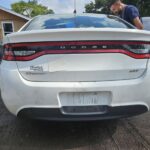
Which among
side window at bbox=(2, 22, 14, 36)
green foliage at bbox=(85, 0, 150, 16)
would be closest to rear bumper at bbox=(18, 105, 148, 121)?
side window at bbox=(2, 22, 14, 36)

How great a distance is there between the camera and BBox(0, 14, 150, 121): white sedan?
2.90 meters

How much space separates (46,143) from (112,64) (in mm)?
1198

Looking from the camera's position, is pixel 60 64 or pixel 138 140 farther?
pixel 138 140

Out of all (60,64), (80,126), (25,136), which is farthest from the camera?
(80,126)

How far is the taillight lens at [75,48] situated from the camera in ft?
9.53

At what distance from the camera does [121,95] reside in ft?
9.66

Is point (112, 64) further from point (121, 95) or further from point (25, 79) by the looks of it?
point (25, 79)

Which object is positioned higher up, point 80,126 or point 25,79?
point 25,79

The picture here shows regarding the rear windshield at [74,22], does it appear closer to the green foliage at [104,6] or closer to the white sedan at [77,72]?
the white sedan at [77,72]

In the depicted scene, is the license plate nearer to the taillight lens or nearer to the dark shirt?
the taillight lens

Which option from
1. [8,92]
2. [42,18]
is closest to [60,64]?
[8,92]

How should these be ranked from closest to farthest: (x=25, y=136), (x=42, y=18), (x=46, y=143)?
(x=46, y=143)
(x=25, y=136)
(x=42, y=18)

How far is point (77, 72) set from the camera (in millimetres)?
2900

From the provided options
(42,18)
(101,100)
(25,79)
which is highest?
(42,18)
